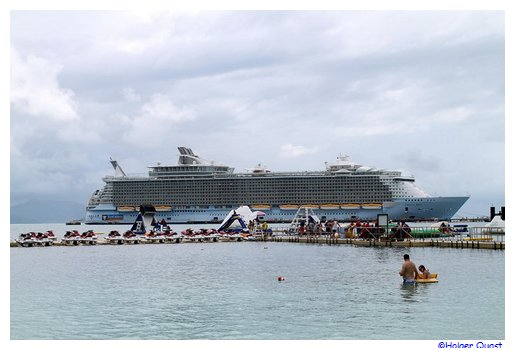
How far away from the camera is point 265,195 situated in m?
122

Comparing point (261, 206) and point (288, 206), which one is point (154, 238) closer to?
point (288, 206)

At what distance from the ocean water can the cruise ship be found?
258 ft

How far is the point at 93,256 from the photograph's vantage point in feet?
141

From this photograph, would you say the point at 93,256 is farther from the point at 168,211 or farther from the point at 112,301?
the point at 168,211

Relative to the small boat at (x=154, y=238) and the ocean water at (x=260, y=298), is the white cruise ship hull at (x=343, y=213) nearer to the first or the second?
the small boat at (x=154, y=238)

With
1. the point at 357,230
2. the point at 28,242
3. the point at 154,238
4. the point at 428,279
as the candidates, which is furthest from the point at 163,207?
the point at 428,279

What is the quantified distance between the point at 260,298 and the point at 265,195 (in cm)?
9946

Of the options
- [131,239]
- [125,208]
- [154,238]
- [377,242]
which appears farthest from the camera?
[125,208]

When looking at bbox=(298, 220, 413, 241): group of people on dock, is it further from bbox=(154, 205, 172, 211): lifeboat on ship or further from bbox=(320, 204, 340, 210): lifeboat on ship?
bbox=(154, 205, 172, 211): lifeboat on ship

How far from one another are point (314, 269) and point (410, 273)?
745cm

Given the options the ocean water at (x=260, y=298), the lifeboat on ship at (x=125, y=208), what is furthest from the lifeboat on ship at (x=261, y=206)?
the ocean water at (x=260, y=298)

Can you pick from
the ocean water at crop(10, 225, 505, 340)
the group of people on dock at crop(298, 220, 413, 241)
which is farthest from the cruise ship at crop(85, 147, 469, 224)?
the ocean water at crop(10, 225, 505, 340)

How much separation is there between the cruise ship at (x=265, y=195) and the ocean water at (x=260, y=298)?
78.6 m

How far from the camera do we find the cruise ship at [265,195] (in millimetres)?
117188
